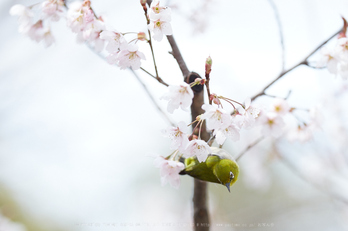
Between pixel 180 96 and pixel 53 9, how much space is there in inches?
20.9

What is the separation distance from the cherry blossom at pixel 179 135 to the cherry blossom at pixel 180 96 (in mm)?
39

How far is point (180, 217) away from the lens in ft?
10.1

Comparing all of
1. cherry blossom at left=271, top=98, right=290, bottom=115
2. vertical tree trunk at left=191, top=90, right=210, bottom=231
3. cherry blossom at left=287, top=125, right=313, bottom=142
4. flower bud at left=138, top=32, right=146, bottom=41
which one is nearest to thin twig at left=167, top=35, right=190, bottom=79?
flower bud at left=138, top=32, right=146, bottom=41

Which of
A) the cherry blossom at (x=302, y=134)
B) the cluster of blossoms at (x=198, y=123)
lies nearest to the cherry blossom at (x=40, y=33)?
the cluster of blossoms at (x=198, y=123)

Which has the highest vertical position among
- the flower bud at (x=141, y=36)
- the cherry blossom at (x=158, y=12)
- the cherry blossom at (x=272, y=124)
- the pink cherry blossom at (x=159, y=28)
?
the cherry blossom at (x=158, y=12)

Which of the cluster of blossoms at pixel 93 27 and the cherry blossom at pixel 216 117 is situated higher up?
the cluster of blossoms at pixel 93 27

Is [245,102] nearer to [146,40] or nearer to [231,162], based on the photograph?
[231,162]

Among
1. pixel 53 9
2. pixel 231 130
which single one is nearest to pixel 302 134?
pixel 231 130

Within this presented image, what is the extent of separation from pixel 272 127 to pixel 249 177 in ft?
7.27

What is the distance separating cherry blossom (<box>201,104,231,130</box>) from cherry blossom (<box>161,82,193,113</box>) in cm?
4

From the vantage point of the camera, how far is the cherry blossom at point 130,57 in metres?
0.71

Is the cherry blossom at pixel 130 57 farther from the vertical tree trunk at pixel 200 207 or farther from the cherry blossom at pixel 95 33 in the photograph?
the vertical tree trunk at pixel 200 207

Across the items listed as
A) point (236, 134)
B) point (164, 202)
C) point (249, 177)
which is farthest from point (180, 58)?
point (164, 202)

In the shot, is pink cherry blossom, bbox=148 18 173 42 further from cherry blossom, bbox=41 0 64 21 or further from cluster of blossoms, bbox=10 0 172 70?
cherry blossom, bbox=41 0 64 21
